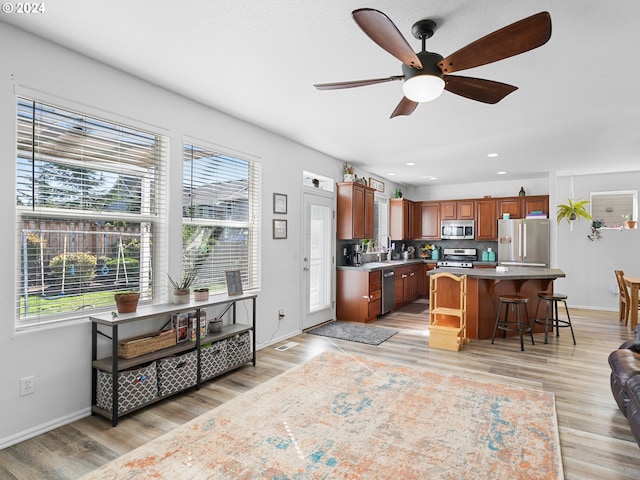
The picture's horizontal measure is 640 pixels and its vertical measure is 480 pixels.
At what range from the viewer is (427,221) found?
868 cm

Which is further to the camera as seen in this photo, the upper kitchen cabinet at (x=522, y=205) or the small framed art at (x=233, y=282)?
the upper kitchen cabinet at (x=522, y=205)

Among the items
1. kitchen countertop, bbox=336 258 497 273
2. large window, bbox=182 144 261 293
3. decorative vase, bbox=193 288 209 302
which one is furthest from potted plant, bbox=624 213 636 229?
decorative vase, bbox=193 288 209 302

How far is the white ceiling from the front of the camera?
2148 millimetres

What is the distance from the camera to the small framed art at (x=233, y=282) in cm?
374

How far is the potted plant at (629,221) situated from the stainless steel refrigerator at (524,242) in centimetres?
133

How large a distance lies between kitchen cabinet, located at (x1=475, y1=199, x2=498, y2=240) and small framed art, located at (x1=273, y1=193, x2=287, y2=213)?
5.04 m

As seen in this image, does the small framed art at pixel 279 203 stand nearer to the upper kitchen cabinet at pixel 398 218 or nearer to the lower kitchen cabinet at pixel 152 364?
the lower kitchen cabinet at pixel 152 364

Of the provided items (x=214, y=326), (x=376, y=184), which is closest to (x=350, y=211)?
(x=376, y=184)

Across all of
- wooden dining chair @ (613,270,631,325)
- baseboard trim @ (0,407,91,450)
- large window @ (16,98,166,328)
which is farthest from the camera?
wooden dining chair @ (613,270,631,325)

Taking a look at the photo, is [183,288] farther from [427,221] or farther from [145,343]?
[427,221]

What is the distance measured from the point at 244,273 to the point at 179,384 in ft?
5.08

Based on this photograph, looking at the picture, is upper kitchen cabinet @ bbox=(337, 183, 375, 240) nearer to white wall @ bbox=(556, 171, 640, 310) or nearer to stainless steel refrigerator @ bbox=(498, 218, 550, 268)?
stainless steel refrigerator @ bbox=(498, 218, 550, 268)

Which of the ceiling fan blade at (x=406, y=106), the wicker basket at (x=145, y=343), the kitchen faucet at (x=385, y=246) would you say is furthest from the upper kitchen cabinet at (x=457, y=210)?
the wicker basket at (x=145, y=343)

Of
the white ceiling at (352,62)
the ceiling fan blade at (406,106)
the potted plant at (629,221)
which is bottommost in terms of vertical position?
the potted plant at (629,221)
